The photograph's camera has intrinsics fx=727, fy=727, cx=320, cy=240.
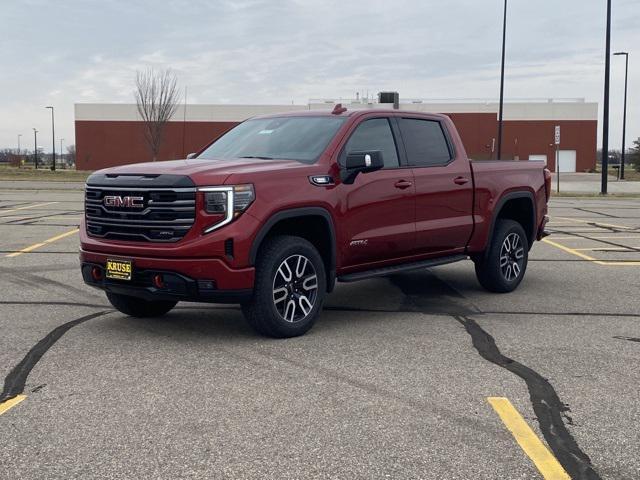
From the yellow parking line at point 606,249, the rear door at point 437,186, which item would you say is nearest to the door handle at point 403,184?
the rear door at point 437,186

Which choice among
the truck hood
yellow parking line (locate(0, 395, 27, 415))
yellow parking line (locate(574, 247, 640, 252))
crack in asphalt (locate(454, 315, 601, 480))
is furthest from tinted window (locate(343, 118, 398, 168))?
yellow parking line (locate(574, 247, 640, 252))

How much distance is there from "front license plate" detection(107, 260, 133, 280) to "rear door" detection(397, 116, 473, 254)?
9.43 ft

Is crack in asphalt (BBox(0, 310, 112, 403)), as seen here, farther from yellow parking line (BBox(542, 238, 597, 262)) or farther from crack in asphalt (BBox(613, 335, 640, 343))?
yellow parking line (BBox(542, 238, 597, 262))

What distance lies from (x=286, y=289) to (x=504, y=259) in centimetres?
341

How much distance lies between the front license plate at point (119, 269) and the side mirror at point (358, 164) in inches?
78.4

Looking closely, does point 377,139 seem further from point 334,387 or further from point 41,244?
point 41,244

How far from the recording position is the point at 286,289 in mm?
→ 6016

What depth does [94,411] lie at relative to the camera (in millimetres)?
4281

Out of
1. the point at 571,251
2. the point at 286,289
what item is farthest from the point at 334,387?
the point at 571,251

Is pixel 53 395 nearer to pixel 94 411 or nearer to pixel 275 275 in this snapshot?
pixel 94 411

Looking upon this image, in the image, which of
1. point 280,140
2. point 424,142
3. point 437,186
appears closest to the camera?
point 280,140

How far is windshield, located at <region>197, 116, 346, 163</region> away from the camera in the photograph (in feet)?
21.8

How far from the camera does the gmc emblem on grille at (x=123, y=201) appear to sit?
5.81 m

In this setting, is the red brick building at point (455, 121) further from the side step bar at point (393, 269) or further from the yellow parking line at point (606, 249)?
the side step bar at point (393, 269)
